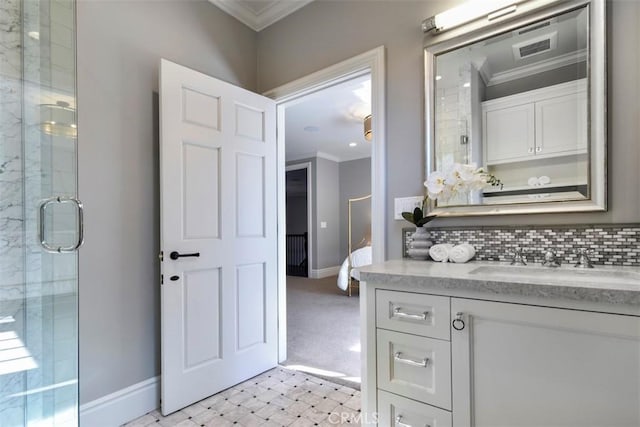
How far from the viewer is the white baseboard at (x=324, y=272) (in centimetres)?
646

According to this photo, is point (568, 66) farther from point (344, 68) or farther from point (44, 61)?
point (44, 61)

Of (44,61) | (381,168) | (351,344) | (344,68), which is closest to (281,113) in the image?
(344,68)

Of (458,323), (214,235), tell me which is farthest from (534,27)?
(214,235)

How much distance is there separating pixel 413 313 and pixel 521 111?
1113 millimetres

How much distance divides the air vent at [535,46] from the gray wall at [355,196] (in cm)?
506

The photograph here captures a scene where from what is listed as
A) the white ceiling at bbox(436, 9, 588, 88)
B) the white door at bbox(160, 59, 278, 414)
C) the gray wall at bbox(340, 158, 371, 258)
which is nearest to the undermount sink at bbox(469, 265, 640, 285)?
the white ceiling at bbox(436, 9, 588, 88)

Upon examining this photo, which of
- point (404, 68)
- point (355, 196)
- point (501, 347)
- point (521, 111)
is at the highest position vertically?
point (404, 68)

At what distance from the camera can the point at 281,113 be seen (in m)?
2.60

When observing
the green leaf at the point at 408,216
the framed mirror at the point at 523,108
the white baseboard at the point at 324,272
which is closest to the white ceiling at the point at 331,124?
the framed mirror at the point at 523,108

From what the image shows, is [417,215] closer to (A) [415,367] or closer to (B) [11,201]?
(A) [415,367]

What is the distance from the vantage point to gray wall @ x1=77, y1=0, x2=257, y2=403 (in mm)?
1680

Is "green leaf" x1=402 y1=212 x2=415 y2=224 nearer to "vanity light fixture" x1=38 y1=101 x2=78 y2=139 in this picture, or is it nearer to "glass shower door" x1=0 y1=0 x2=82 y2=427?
"glass shower door" x1=0 y1=0 x2=82 y2=427

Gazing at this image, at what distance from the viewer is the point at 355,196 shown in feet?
22.7

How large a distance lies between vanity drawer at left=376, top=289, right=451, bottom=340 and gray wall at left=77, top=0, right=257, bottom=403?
56.6 inches
